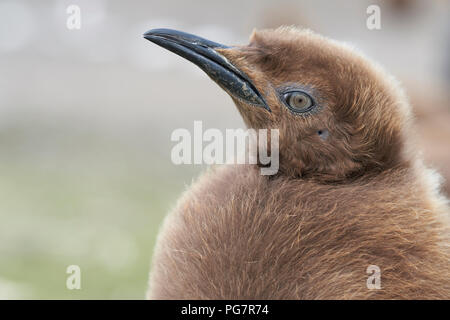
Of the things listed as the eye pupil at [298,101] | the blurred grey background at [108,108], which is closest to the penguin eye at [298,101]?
the eye pupil at [298,101]

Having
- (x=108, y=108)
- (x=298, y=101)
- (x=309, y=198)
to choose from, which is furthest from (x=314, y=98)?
(x=108, y=108)

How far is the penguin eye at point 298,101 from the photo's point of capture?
98 centimetres

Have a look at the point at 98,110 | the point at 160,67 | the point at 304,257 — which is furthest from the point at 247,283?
the point at 160,67

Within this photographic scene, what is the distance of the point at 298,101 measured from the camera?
3.23 ft

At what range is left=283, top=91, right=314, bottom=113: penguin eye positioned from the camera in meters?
0.98

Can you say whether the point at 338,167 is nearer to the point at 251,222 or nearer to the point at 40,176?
the point at 251,222

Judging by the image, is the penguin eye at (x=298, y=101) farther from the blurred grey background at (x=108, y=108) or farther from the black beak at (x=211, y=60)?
the blurred grey background at (x=108, y=108)

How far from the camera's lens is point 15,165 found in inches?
175

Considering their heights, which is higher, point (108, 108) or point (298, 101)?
point (108, 108)

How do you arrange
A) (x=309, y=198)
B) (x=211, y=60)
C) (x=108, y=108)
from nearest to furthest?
(x=309, y=198) < (x=211, y=60) < (x=108, y=108)

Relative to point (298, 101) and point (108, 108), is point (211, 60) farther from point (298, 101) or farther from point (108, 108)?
point (108, 108)

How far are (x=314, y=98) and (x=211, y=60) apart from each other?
0.58 ft

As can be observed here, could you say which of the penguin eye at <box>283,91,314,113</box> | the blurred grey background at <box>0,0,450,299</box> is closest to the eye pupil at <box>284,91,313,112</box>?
the penguin eye at <box>283,91,314,113</box>

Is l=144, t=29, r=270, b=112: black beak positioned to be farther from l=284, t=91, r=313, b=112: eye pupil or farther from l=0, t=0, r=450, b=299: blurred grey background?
l=0, t=0, r=450, b=299: blurred grey background
